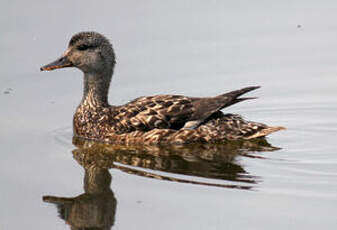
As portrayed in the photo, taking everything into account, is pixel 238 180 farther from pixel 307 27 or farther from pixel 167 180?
pixel 307 27

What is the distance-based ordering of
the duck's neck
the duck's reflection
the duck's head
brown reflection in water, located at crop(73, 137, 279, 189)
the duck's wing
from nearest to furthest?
1. the duck's reflection
2. brown reflection in water, located at crop(73, 137, 279, 189)
3. the duck's wing
4. the duck's head
5. the duck's neck

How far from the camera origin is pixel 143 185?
392 inches

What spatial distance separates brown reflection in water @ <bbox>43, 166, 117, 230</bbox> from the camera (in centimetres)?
916

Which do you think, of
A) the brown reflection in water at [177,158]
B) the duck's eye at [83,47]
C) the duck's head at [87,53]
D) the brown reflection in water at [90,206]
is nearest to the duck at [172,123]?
the brown reflection in water at [177,158]

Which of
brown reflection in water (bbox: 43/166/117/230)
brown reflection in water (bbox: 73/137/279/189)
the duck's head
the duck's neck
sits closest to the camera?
brown reflection in water (bbox: 43/166/117/230)

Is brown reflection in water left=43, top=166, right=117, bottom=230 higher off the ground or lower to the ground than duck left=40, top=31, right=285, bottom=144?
lower

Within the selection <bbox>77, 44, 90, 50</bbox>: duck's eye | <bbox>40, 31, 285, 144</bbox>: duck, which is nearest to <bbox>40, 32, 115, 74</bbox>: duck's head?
<bbox>77, 44, 90, 50</bbox>: duck's eye

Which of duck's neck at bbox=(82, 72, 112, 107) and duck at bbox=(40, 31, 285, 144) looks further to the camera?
duck's neck at bbox=(82, 72, 112, 107)

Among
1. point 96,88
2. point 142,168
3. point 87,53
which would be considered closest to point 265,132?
point 142,168

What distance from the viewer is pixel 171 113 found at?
11773mm

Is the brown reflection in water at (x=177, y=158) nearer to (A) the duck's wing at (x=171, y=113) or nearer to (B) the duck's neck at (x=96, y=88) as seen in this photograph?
(A) the duck's wing at (x=171, y=113)

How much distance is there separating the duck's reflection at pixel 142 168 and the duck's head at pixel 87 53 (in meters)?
1.12

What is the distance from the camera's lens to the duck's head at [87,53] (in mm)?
12297

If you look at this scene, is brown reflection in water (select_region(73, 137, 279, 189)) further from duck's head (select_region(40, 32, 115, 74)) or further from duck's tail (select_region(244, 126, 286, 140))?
duck's head (select_region(40, 32, 115, 74))
